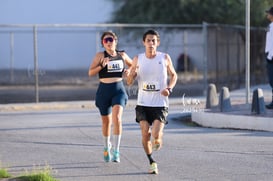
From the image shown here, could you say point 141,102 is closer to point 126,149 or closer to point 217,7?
point 126,149

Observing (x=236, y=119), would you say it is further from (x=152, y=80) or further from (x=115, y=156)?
(x=152, y=80)

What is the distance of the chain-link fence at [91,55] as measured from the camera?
942 inches

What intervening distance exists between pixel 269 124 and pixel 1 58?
2346cm

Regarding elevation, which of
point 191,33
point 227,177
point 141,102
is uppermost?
Result: point 191,33

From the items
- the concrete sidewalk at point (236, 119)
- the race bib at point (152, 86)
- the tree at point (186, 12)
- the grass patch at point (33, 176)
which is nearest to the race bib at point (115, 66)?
the race bib at point (152, 86)

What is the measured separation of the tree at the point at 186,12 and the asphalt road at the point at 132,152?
580 inches

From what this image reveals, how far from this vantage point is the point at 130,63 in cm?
1034

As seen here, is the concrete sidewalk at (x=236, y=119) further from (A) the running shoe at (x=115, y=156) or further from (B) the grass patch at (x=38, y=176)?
(B) the grass patch at (x=38, y=176)

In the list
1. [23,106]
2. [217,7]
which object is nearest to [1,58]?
[217,7]

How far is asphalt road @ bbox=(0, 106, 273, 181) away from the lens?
9359 millimetres

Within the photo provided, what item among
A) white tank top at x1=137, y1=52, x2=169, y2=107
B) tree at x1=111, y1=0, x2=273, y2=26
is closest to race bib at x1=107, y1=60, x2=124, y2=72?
white tank top at x1=137, y1=52, x2=169, y2=107

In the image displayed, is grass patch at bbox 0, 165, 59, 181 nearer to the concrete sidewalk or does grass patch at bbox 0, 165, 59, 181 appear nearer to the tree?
the concrete sidewalk

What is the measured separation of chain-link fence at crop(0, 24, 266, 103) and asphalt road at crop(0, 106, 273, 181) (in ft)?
22.1

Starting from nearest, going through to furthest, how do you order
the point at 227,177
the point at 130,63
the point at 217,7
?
the point at 227,177
the point at 130,63
the point at 217,7
